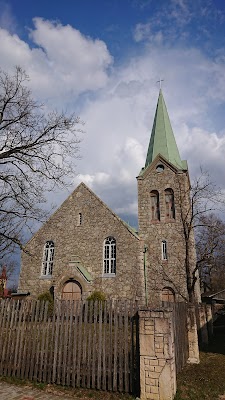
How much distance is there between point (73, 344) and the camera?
23.6ft

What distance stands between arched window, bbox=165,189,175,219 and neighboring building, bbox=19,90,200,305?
8 cm

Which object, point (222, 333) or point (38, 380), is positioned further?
point (222, 333)

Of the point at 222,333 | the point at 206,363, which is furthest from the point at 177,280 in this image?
the point at 206,363

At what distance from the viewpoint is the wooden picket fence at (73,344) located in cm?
668

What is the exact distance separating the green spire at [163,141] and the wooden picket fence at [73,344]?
64.2 feet

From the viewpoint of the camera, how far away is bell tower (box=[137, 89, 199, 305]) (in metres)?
20.7

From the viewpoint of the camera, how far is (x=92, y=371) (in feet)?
22.3

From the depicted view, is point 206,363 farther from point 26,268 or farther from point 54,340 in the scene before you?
point 26,268

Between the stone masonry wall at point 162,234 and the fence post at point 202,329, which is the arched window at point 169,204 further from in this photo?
the fence post at point 202,329

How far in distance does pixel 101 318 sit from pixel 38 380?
2.27m

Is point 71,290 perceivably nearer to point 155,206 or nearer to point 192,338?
point 155,206

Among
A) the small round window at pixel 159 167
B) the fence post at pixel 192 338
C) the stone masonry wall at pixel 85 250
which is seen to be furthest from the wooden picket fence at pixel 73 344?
the small round window at pixel 159 167

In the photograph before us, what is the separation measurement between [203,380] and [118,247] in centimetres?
1382

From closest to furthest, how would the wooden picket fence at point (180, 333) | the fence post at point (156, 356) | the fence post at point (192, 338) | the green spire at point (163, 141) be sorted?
the fence post at point (156, 356) < the wooden picket fence at point (180, 333) < the fence post at point (192, 338) < the green spire at point (163, 141)
